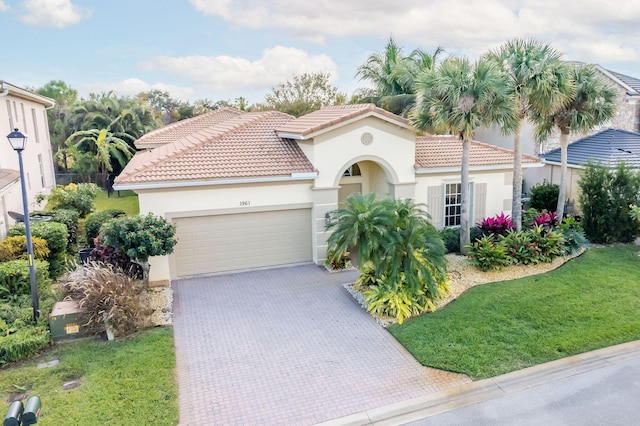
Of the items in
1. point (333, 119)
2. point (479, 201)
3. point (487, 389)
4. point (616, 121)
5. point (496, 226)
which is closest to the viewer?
point (487, 389)

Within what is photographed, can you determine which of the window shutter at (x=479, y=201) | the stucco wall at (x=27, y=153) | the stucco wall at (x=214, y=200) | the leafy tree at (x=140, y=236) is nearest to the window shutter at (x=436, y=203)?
the window shutter at (x=479, y=201)

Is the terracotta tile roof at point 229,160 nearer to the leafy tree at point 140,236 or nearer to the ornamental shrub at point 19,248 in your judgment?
the leafy tree at point 140,236

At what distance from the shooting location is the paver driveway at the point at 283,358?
8133mm

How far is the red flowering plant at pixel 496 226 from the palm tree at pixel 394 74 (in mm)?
9473

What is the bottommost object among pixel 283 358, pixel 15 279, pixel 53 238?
pixel 283 358

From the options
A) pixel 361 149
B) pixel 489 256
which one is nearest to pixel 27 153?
pixel 361 149

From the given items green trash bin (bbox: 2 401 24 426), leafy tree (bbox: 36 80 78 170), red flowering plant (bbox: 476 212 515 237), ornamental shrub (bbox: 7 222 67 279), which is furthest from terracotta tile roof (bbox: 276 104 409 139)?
leafy tree (bbox: 36 80 78 170)

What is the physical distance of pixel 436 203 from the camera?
1772 cm

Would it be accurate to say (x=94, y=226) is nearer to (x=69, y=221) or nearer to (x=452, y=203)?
(x=69, y=221)

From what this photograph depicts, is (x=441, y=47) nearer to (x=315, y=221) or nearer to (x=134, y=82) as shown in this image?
(x=315, y=221)

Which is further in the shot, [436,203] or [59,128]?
[59,128]

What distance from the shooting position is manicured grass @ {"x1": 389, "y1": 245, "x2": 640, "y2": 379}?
9570mm

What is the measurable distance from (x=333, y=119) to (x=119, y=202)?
21538mm

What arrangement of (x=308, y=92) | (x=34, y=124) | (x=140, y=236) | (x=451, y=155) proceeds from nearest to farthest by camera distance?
1. (x=140, y=236)
2. (x=451, y=155)
3. (x=34, y=124)
4. (x=308, y=92)
